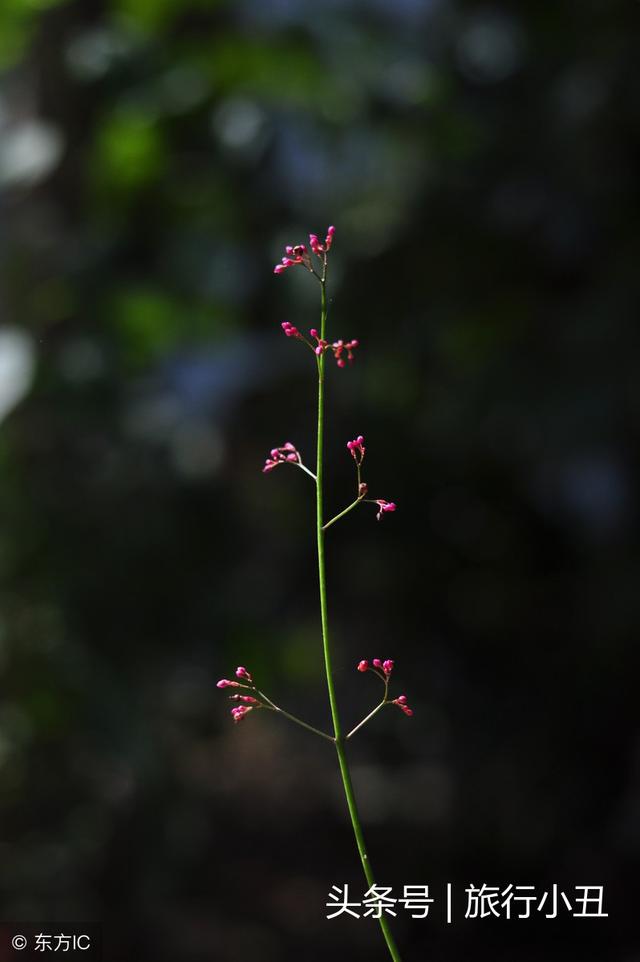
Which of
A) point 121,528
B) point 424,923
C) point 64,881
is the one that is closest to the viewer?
point 64,881

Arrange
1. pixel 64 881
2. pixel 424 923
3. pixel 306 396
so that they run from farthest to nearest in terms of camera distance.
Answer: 1. pixel 306 396
2. pixel 424 923
3. pixel 64 881

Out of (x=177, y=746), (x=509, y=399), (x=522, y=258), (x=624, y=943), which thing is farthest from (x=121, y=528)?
(x=624, y=943)

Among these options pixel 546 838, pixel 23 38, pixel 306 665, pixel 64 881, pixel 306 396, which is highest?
pixel 23 38

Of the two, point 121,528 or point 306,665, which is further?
point 306,665

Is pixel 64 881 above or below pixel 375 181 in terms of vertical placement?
below

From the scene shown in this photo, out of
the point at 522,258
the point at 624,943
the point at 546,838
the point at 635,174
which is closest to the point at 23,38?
the point at 522,258

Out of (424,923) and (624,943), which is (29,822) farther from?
(624,943)

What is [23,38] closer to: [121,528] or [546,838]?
[121,528]
